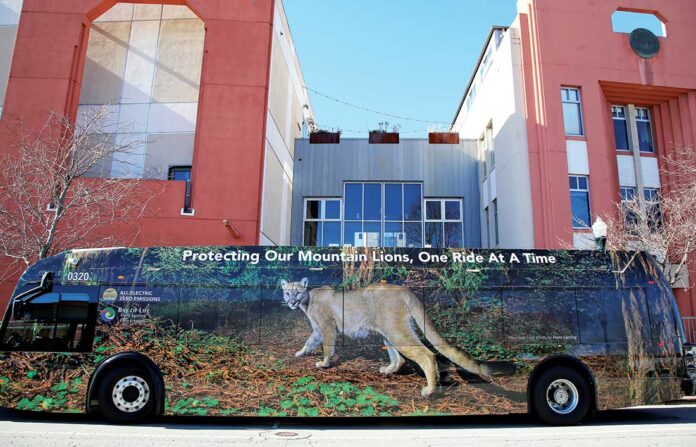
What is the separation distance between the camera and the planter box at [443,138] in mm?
23594

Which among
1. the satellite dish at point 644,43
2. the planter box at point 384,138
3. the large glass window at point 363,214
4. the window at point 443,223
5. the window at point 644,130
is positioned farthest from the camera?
the planter box at point 384,138

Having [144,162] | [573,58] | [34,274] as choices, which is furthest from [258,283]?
[573,58]

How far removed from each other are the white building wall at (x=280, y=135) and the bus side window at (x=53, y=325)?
334 inches

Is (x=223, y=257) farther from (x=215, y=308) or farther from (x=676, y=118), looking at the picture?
(x=676, y=118)

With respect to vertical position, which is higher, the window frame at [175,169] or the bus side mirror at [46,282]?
the window frame at [175,169]

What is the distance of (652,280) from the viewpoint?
8.81 meters

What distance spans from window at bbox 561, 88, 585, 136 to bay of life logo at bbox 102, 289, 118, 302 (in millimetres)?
16802

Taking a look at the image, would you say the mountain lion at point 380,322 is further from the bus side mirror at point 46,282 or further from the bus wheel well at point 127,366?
the bus side mirror at point 46,282

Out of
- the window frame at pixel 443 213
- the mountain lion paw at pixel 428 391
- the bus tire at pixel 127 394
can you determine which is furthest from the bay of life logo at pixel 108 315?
the window frame at pixel 443 213

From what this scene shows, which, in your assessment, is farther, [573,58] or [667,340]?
[573,58]

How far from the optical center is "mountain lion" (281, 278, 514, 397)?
8062 mm

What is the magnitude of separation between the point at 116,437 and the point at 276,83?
15005mm

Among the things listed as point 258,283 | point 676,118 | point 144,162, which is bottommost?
point 258,283

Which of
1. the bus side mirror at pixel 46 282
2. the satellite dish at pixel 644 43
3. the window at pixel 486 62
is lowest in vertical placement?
the bus side mirror at pixel 46 282
